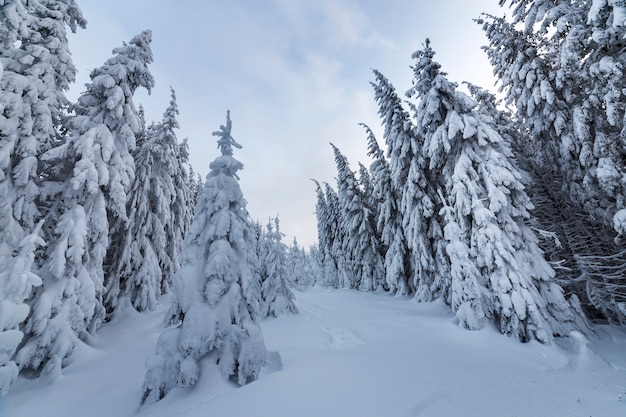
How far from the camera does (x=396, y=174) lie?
850 inches

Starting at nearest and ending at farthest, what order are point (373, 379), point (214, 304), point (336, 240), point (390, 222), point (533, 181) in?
point (373, 379)
point (214, 304)
point (533, 181)
point (390, 222)
point (336, 240)

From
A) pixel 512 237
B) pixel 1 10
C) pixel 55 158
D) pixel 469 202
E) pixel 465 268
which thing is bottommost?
pixel 465 268

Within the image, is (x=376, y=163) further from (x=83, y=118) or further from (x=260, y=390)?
(x=260, y=390)

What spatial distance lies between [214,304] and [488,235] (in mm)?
11609

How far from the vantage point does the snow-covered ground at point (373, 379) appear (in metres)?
5.83

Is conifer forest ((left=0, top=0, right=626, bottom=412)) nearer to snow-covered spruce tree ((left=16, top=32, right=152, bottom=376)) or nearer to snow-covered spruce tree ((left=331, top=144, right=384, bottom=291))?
snow-covered spruce tree ((left=16, top=32, right=152, bottom=376))

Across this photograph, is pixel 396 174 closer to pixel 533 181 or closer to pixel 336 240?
pixel 533 181

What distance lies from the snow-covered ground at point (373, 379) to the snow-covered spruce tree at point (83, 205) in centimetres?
113

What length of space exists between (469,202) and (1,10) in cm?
1685

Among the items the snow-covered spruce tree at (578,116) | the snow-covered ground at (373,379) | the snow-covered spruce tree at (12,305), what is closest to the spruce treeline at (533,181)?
the snow-covered spruce tree at (578,116)

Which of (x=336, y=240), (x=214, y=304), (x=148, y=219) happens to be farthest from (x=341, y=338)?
(x=336, y=240)

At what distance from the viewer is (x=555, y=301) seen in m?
12.5

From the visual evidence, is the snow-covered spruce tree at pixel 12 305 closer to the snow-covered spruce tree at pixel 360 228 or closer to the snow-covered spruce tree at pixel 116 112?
the snow-covered spruce tree at pixel 116 112

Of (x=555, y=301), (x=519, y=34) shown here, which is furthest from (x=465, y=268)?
(x=519, y=34)
